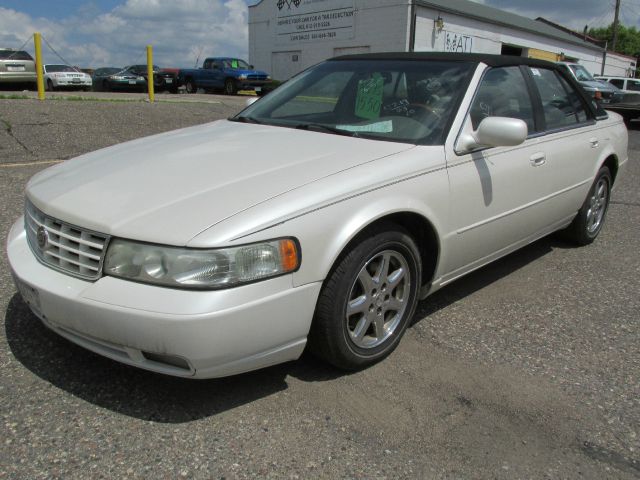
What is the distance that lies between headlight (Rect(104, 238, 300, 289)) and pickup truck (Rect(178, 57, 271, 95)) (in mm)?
21684

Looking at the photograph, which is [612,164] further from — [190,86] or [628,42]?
[628,42]

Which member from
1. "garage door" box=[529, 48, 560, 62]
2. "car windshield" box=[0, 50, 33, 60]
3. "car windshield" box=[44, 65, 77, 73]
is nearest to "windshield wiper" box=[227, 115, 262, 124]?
"car windshield" box=[0, 50, 33, 60]

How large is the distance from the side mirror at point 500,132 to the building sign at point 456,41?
88.6ft

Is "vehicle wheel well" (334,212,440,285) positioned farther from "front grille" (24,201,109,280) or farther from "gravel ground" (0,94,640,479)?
"front grille" (24,201,109,280)

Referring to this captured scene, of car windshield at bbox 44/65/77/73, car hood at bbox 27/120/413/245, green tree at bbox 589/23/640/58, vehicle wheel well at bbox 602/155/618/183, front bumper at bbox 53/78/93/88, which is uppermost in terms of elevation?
green tree at bbox 589/23/640/58

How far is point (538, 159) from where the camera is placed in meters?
3.74

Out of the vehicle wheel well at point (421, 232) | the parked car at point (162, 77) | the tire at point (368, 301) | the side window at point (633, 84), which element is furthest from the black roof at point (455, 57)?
the parked car at point (162, 77)

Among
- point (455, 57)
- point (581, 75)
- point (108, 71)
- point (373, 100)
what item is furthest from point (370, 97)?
point (108, 71)

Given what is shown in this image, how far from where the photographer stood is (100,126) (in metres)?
9.68

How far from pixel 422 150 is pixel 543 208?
1.39 meters

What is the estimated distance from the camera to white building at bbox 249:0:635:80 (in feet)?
89.7

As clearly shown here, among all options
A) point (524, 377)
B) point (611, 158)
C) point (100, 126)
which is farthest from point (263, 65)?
point (524, 377)

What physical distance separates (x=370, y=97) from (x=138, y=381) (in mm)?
2117

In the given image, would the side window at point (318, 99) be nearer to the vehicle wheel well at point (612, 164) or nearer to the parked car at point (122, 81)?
the vehicle wheel well at point (612, 164)
